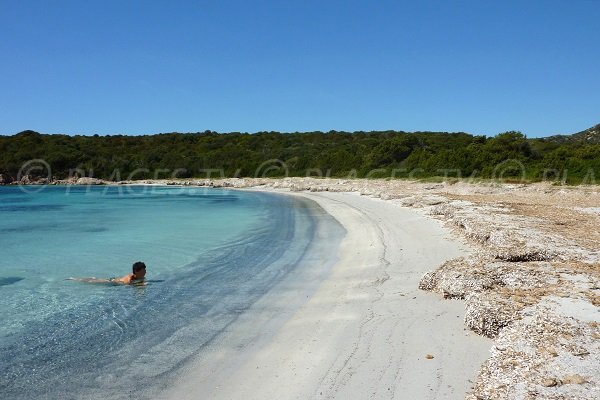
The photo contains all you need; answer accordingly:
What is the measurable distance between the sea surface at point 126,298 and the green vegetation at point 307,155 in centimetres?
2275

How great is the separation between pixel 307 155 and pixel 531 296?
2251 inches

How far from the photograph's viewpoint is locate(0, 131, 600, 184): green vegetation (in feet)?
112

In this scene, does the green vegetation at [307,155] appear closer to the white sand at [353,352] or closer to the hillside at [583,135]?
the hillside at [583,135]

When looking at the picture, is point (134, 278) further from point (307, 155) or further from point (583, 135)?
point (583, 135)

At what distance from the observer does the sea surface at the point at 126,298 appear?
517 cm

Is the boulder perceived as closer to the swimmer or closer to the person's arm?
the person's arm

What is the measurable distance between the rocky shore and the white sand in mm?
316

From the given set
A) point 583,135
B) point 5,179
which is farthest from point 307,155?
point 583,135

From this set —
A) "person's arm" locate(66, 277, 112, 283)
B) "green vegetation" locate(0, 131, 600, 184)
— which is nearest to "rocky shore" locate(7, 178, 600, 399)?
"person's arm" locate(66, 277, 112, 283)

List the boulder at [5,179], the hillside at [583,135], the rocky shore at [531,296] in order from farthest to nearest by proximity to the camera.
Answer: the hillside at [583,135] < the boulder at [5,179] < the rocky shore at [531,296]

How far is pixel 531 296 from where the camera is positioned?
5.98m

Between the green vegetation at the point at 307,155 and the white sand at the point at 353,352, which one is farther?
the green vegetation at the point at 307,155

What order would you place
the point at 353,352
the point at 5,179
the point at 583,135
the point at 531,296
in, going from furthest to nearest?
the point at 583,135 < the point at 5,179 < the point at 531,296 < the point at 353,352

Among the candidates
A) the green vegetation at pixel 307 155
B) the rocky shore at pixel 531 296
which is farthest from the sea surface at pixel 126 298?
the green vegetation at pixel 307 155
